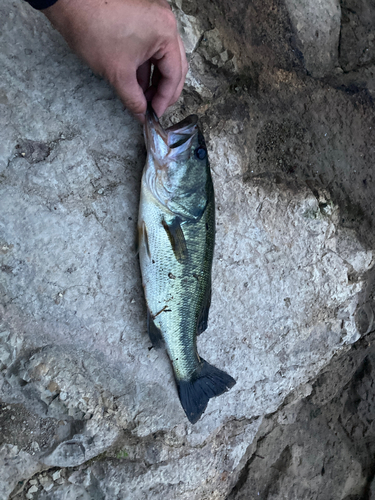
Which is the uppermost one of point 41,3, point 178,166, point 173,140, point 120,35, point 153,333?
point 41,3

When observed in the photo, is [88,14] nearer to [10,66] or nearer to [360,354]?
[10,66]

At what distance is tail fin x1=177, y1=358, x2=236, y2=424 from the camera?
257 cm

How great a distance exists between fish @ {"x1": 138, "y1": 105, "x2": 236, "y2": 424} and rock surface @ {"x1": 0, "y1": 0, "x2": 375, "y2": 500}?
0.54 feet

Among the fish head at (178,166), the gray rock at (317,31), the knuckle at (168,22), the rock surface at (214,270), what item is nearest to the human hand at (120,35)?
the knuckle at (168,22)

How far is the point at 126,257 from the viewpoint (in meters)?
2.58

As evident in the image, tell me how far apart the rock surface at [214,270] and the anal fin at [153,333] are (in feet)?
0.34

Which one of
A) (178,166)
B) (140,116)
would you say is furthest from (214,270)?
(140,116)

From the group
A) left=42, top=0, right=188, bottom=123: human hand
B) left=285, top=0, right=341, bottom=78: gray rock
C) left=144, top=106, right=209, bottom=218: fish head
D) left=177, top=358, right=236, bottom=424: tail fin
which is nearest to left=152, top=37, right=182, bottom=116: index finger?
left=42, top=0, right=188, bottom=123: human hand

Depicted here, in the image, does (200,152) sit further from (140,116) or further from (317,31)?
(317,31)

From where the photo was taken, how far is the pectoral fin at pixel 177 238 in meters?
2.46

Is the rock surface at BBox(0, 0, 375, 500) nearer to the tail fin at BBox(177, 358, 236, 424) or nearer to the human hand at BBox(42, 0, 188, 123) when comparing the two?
the tail fin at BBox(177, 358, 236, 424)

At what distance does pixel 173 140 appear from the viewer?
2.42 metres

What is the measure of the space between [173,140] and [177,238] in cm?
60

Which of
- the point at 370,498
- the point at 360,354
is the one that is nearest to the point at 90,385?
the point at 360,354
